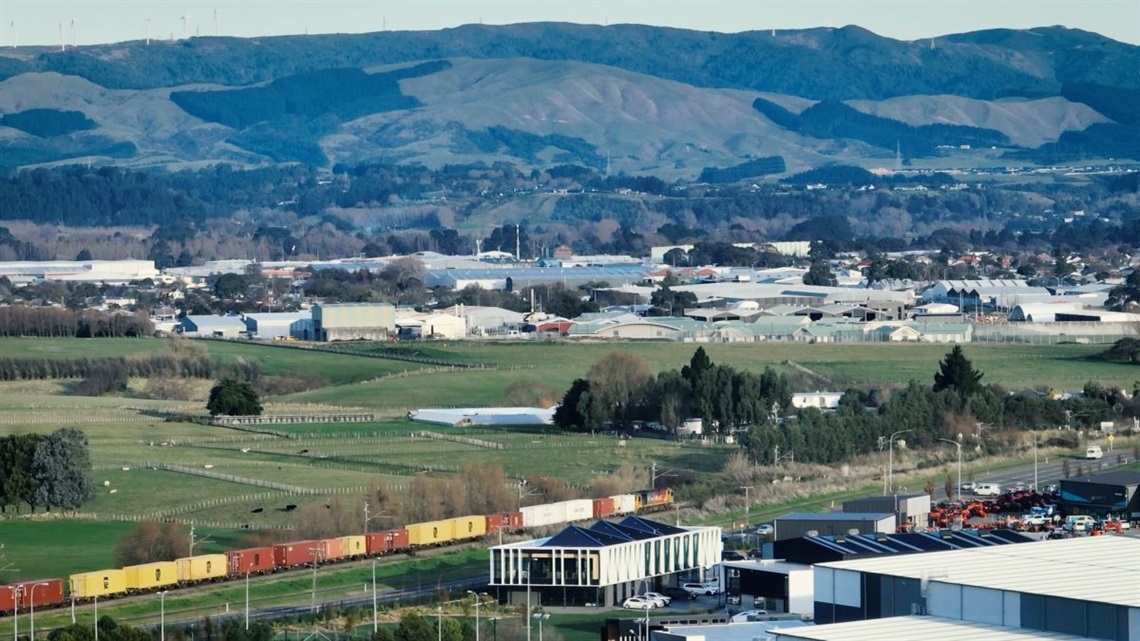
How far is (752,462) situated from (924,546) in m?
13.7

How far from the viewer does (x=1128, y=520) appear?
35219 millimetres

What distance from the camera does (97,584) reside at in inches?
1172

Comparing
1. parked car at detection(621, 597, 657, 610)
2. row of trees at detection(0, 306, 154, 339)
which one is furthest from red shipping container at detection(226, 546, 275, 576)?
row of trees at detection(0, 306, 154, 339)

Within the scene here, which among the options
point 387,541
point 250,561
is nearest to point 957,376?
point 387,541

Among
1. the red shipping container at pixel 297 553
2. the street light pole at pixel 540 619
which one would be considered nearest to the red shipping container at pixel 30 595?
the red shipping container at pixel 297 553

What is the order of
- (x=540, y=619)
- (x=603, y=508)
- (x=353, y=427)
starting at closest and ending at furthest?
(x=540, y=619)
(x=603, y=508)
(x=353, y=427)

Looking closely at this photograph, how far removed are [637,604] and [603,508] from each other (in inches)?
262

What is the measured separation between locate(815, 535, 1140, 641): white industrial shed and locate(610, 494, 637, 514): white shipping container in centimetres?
1182

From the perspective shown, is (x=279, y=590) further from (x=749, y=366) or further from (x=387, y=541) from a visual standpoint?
(x=749, y=366)

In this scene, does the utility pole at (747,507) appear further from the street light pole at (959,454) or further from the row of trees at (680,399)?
the row of trees at (680,399)

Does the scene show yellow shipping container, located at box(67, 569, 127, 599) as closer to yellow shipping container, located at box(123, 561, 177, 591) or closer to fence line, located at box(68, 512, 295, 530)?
yellow shipping container, located at box(123, 561, 177, 591)

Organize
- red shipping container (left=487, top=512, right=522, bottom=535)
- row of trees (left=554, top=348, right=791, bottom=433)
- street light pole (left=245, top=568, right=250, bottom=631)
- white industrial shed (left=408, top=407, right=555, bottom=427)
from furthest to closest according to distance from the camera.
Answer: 1. white industrial shed (left=408, top=407, right=555, bottom=427)
2. row of trees (left=554, top=348, right=791, bottom=433)
3. red shipping container (left=487, top=512, right=522, bottom=535)
4. street light pole (left=245, top=568, right=250, bottom=631)

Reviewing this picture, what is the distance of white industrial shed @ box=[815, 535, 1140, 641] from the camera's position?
2159 cm

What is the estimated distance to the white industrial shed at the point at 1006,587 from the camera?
21594mm
